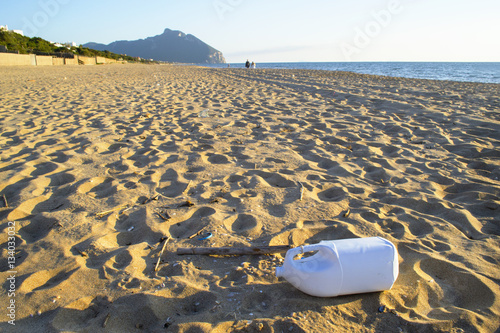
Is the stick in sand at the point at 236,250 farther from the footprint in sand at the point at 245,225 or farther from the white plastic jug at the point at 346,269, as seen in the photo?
the white plastic jug at the point at 346,269

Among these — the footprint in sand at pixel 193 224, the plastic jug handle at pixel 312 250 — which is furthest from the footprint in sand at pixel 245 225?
the plastic jug handle at pixel 312 250

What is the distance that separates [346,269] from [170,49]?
669 feet

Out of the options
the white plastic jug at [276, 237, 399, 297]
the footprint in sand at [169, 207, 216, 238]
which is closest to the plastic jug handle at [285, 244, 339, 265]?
the white plastic jug at [276, 237, 399, 297]

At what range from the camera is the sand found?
4.82ft

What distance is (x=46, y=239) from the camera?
6.68ft

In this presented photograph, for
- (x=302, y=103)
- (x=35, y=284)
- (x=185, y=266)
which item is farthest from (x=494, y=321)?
(x=302, y=103)

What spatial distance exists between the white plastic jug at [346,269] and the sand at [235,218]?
81 mm

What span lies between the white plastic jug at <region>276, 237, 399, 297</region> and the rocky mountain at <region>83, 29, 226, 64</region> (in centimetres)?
19093

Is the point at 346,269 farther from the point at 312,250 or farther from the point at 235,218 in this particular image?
the point at 235,218

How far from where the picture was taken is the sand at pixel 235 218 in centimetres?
147

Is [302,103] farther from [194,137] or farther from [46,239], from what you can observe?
[46,239]

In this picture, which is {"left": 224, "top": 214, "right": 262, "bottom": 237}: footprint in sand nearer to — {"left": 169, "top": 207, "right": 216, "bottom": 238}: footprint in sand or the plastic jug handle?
{"left": 169, "top": 207, "right": 216, "bottom": 238}: footprint in sand

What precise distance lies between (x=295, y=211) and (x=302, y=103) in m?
5.55

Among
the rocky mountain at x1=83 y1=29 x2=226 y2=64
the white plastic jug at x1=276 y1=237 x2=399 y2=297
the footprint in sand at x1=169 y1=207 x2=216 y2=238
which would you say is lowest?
the footprint in sand at x1=169 y1=207 x2=216 y2=238
